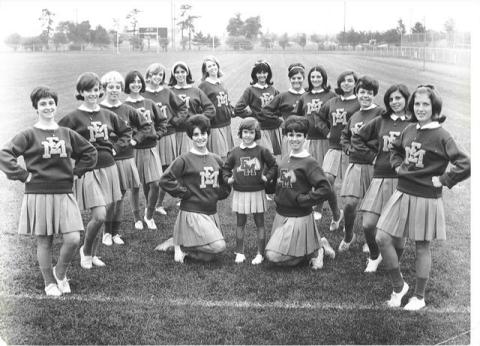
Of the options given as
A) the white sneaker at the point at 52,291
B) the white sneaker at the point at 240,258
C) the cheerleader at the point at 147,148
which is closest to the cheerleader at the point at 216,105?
the cheerleader at the point at 147,148

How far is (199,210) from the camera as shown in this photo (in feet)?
19.7

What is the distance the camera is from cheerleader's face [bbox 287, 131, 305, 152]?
5.61m

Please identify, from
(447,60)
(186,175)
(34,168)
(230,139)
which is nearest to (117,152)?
(186,175)

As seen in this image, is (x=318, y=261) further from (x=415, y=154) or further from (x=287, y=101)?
(x=287, y=101)

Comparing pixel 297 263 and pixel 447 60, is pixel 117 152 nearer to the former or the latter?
pixel 297 263

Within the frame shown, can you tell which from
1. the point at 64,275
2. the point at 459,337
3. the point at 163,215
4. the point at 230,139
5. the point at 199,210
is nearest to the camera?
the point at 459,337

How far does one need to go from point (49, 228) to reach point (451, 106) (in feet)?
12.7

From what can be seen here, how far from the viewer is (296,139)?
5.64 meters

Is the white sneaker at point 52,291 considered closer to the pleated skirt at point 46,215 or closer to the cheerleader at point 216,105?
the pleated skirt at point 46,215

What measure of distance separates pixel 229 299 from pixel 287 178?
145 cm

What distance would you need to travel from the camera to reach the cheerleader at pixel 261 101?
838cm

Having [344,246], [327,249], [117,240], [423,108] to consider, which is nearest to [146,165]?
[117,240]

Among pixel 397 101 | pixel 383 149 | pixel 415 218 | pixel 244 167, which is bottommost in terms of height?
pixel 415 218

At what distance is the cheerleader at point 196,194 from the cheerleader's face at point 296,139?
2.89 ft
